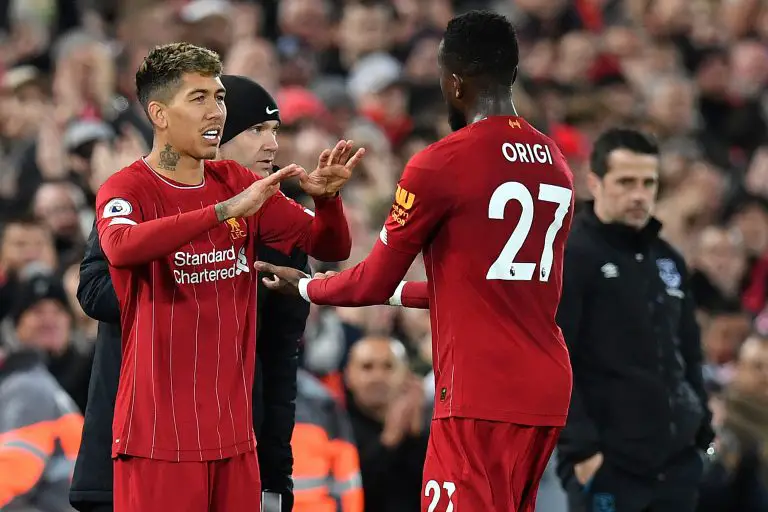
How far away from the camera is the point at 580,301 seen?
272 inches

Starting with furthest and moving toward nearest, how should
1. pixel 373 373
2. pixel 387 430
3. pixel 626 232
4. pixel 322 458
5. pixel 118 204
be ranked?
pixel 373 373
pixel 387 430
pixel 322 458
pixel 626 232
pixel 118 204

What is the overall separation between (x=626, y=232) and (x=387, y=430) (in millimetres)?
2473

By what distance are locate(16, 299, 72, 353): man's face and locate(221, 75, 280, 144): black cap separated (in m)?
3.24

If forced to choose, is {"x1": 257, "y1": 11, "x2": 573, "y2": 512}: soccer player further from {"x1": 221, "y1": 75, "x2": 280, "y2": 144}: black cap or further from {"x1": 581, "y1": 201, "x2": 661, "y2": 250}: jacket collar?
{"x1": 581, "y1": 201, "x2": 661, "y2": 250}: jacket collar

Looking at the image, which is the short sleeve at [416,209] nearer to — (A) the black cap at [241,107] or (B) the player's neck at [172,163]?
(B) the player's neck at [172,163]

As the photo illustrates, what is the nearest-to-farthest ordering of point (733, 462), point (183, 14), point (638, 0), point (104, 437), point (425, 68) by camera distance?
point (104, 437), point (733, 462), point (183, 14), point (425, 68), point (638, 0)

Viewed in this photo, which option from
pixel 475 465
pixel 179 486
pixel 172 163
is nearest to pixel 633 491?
pixel 475 465

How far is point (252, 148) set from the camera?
585 cm

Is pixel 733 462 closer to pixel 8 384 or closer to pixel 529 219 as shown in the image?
pixel 8 384

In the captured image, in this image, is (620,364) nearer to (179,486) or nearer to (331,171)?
(331,171)

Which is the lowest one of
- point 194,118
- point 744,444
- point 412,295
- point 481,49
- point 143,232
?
point 744,444

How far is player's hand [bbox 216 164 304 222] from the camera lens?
4.77 metres

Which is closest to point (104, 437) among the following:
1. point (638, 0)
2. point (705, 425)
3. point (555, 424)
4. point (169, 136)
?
point (169, 136)

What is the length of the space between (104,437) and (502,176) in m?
1.60
